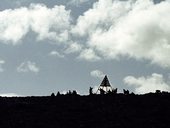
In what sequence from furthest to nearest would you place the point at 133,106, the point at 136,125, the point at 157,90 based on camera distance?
1. the point at 157,90
2. the point at 133,106
3. the point at 136,125

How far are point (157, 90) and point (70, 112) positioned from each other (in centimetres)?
862

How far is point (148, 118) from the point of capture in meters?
38.5

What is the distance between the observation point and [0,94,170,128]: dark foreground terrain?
37656 mm

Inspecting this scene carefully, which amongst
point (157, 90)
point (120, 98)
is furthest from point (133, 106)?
point (157, 90)

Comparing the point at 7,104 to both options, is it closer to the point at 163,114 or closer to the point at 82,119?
the point at 82,119

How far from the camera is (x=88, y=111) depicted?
39.7 meters

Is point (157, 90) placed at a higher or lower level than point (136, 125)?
higher

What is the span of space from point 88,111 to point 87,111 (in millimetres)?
79

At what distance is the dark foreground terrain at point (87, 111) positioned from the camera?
37.7m

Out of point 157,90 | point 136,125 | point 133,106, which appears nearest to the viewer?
point 136,125

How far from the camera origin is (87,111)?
130 feet

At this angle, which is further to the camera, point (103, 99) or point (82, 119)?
point (103, 99)

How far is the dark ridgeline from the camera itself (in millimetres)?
37688

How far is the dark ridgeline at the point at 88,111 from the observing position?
1484 inches
